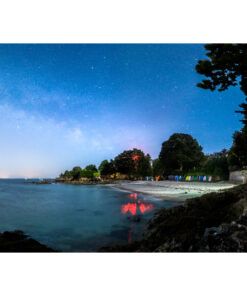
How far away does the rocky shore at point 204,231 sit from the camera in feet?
5.42

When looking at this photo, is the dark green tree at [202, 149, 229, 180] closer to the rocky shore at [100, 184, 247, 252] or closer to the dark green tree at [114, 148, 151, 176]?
the rocky shore at [100, 184, 247, 252]

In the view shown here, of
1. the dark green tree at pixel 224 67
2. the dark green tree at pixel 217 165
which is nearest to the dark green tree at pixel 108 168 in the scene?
the dark green tree at pixel 217 165

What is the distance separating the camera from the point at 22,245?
198 centimetres

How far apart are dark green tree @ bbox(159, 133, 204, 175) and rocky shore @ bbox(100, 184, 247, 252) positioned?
1.16 meters

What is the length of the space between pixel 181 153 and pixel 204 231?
2.25m

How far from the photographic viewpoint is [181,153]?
3896 mm

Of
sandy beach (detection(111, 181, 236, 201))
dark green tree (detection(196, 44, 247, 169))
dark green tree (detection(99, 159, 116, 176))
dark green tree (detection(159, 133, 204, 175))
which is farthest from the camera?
dark green tree (detection(99, 159, 116, 176))

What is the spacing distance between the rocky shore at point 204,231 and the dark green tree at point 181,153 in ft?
3.80

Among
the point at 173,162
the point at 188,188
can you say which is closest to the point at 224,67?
the point at 173,162

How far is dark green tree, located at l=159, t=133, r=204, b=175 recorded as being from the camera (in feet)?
12.1

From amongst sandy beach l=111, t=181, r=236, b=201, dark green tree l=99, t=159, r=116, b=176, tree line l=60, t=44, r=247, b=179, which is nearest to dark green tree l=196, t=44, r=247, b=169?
tree line l=60, t=44, r=247, b=179

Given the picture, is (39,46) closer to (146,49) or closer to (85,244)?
(146,49)
